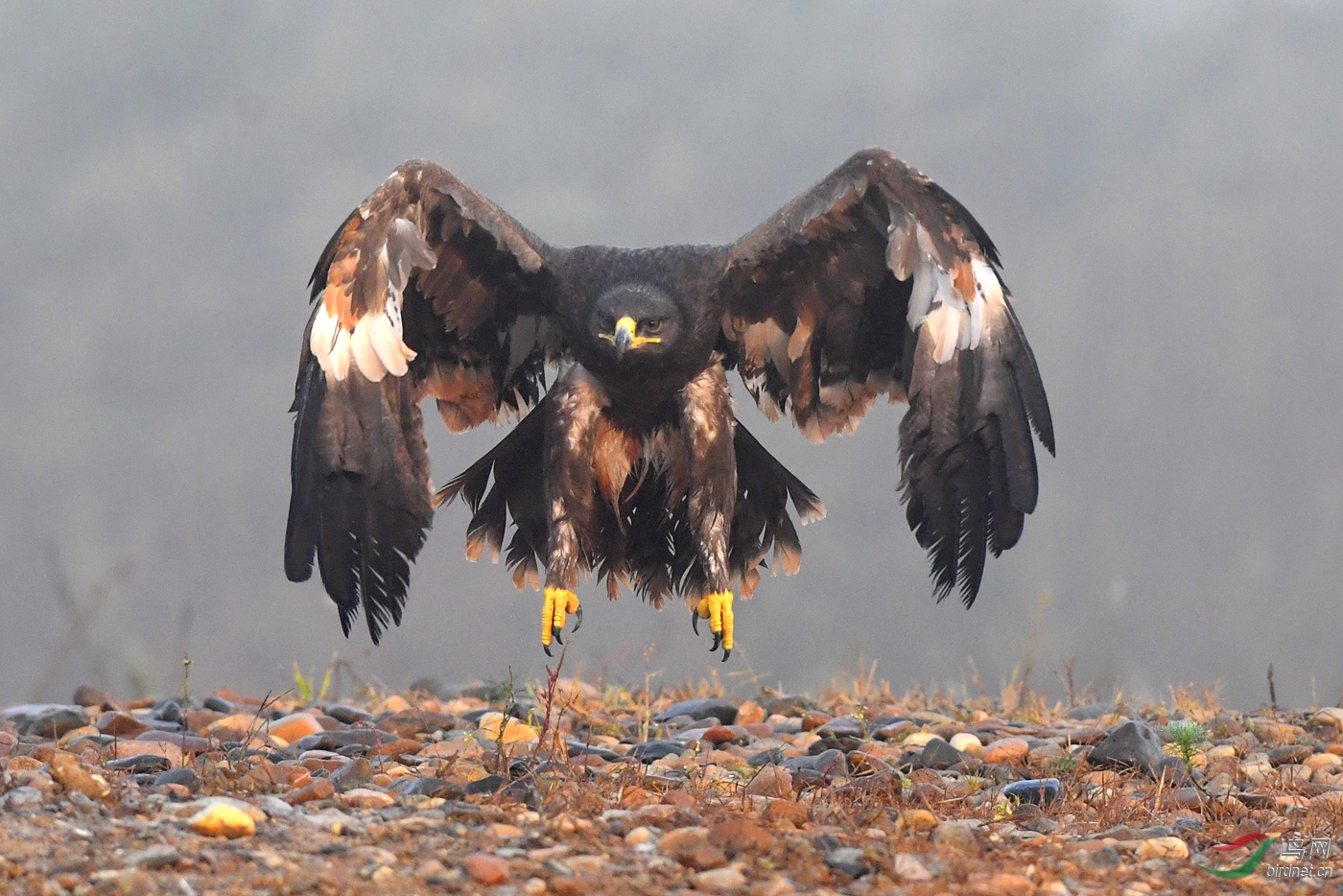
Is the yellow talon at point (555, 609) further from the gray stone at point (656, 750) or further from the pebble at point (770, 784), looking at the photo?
the pebble at point (770, 784)

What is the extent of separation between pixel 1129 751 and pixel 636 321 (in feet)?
9.76

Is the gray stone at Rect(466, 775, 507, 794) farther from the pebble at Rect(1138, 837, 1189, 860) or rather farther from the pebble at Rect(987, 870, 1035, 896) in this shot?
the pebble at Rect(1138, 837, 1189, 860)

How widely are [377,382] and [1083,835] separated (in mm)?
3292

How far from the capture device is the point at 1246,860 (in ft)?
14.4

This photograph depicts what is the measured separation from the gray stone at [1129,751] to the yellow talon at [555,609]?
2536mm

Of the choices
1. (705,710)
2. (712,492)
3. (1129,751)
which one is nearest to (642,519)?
(712,492)

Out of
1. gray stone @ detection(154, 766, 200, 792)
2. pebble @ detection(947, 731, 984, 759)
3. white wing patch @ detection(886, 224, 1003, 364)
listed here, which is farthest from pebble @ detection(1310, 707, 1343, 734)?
gray stone @ detection(154, 766, 200, 792)

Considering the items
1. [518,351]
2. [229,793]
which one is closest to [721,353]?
[518,351]

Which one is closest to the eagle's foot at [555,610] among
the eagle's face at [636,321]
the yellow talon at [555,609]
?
the yellow talon at [555,609]

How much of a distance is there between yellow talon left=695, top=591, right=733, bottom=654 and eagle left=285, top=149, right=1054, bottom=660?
16 millimetres

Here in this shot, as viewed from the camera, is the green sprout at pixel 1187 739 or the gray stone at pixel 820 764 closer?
the gray stone at pixel 820 764

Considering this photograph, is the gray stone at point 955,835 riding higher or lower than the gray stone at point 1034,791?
lower

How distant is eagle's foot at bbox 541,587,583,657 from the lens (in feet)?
21.8

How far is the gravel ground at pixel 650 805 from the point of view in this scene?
3.70 metres
